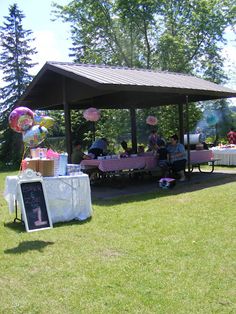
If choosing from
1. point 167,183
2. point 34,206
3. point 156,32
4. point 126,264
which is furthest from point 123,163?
point 156,32

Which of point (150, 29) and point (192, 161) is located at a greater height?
point (150, 29)

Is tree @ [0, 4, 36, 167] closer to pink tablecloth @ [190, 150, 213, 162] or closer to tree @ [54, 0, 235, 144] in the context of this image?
tree @ [54, 0, 235, 144]

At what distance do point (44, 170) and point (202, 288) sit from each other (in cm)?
364

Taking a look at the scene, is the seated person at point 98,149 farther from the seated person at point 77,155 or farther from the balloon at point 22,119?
the balloon at point 22,119

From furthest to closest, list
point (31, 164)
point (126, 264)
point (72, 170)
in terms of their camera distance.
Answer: point (72, 170) → point (31, 164) → point (126, 264)

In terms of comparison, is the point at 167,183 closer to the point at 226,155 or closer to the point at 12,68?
the point at 226,155

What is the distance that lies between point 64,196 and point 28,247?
1546 millimetres

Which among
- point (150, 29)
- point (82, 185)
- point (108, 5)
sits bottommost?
point (82, 185)

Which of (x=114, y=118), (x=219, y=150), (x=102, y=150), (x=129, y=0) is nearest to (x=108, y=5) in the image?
(x=129, y=0)

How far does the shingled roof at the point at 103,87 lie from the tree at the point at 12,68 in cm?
1228

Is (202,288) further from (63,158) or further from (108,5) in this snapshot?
(108,5)

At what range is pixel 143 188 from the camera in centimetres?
1047

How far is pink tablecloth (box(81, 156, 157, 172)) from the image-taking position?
10188mm

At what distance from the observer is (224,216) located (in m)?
6.64
